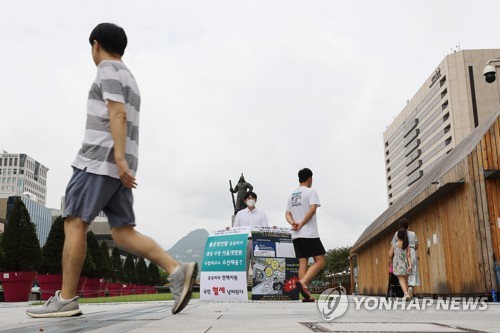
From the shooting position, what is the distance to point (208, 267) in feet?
31.5

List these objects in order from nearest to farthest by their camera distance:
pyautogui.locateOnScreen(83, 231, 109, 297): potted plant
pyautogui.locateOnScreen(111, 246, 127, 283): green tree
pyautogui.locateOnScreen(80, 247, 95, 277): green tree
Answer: pyautogui.locateOnScreen(80, 247, 95, 277): green tree
pyautogui.locateOnScreen(83, 231, 109, 297): potted plant
pyautogui.locateOnScreen(111, 246, 127, 283): green tree

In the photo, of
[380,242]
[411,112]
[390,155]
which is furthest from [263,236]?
[390,155]

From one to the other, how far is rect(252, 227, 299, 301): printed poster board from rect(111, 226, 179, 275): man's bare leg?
17.7 ft

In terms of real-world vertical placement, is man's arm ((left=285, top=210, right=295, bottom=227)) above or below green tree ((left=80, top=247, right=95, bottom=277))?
above

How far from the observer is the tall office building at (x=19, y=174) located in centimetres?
16912

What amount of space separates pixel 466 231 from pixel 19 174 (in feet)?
593

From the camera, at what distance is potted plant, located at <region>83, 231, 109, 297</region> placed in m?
14.9

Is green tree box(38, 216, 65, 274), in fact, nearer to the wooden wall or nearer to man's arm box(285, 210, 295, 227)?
man's arm box(285, 210, 295, 227)

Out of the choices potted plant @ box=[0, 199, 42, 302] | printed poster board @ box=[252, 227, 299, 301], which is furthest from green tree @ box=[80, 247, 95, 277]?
printed poster board @ box=[252, 227, 299, 301]

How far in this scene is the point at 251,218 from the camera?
981cm

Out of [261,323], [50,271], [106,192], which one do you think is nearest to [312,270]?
[106,192]

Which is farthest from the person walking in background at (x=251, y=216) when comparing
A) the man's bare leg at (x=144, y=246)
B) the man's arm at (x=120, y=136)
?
the man's arm at (x=120, y=136)

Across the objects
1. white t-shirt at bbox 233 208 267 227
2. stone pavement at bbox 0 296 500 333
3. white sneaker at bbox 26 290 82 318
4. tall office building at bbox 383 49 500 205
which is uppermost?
tall office building at bbox 383 49 500 205

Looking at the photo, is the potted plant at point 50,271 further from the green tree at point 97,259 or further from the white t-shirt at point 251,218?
the white t-shirt at point 251,218
